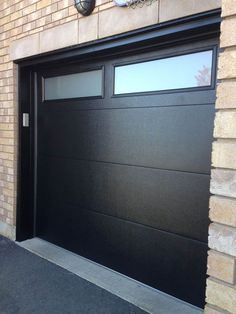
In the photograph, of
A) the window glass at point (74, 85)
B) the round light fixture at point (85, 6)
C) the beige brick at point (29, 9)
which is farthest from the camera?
the beige brick at point (29, 9)

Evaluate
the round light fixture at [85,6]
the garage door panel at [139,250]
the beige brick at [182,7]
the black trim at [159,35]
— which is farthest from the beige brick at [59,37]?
the garage door panel at [139,250]

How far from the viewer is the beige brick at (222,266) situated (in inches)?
50.1

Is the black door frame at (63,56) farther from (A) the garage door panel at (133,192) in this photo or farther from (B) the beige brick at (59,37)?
(A) the garage door panel at (133,192)

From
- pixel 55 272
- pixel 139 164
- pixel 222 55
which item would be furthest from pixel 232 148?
pixel 55 272

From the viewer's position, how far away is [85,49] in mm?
3061

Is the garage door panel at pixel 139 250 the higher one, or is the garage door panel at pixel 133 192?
the garage door panel at pixel 133 192

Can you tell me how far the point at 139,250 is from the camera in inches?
117

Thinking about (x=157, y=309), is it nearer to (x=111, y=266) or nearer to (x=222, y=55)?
(x=111, y=266)

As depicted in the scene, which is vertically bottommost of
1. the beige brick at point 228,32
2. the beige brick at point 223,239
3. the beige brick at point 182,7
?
the beige brick at point 223,239

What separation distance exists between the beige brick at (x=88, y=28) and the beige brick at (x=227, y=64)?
70.8 inches

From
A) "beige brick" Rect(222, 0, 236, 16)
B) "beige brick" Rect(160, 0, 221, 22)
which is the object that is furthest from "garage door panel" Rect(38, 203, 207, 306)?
"beige brick" Rect(222, 0, 236, 16)

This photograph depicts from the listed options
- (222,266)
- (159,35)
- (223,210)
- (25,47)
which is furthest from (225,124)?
(25,47)

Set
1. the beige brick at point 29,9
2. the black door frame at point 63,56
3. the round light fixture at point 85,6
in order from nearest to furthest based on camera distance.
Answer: the black door frame at point 63,56, the round light fixture at point 85,6, the beige brick at point 29,9

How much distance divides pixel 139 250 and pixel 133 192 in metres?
0.51
